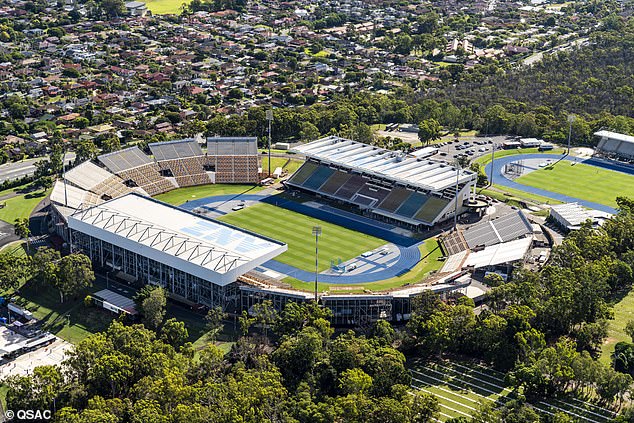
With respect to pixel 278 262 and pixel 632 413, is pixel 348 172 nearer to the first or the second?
pixel 278 262

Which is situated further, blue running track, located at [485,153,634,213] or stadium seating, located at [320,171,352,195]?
stadium seating, located at [320,171,352,195]

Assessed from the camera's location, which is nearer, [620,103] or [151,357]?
[151,357]

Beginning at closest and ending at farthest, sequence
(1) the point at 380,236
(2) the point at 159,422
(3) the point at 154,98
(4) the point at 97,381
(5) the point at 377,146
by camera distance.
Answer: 1. (2) the point at 159,422
2. (4) the point at 97,381
3. (1) the point at 380,236
4. (5) the point at 377,146
5. (3) the point at 154,98

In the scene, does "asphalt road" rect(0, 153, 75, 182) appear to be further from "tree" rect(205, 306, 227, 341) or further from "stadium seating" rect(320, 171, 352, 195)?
"tree" rect(205, 306, 227, 341)

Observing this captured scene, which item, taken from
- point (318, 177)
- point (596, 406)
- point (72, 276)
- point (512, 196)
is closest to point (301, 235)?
point (318, 177)

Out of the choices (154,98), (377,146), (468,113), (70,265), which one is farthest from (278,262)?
(154,98)

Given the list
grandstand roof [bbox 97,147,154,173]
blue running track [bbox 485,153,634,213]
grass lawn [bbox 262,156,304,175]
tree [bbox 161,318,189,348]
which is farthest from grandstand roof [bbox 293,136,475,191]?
tree [bbox 161,318,189,348]

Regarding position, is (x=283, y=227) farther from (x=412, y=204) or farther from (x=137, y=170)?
(x=137, y=170)
